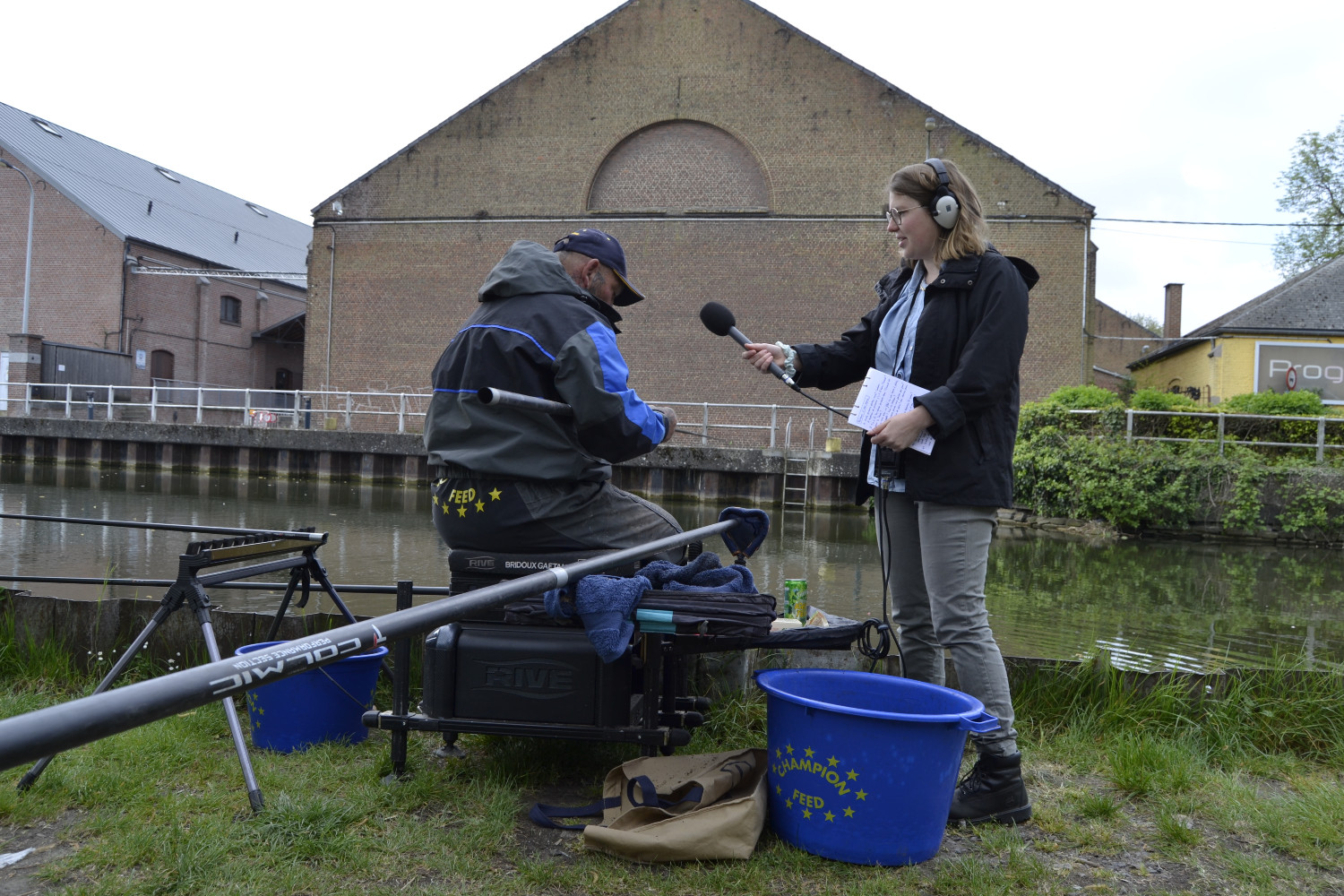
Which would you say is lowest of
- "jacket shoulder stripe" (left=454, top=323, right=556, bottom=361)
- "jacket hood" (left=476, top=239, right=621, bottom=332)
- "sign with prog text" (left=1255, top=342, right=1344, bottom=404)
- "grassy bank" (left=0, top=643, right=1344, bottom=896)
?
"grassy bank" (left=0, top=643, right=1344, bottom=896)

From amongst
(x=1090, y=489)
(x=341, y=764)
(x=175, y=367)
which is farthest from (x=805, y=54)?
(x=341, y=764)

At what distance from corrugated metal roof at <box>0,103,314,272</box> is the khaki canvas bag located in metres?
33.7

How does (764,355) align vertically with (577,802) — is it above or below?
above

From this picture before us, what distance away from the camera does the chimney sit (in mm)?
38938

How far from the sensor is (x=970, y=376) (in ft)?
8.70

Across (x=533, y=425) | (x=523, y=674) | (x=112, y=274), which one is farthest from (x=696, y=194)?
(x=523, y=674)

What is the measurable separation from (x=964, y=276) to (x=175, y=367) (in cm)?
3470

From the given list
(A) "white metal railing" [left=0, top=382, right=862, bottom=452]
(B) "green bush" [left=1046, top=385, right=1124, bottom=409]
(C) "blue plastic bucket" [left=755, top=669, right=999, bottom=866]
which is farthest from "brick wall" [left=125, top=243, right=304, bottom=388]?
(C) "blue plastic bucket" [left=755, top=669, right=999, bottom=866]

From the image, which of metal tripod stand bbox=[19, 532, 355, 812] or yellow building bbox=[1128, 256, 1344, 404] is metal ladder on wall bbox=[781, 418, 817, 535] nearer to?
yellow building bbox=[1128, 256, 1344, 404]

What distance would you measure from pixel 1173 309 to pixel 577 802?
41975 mm

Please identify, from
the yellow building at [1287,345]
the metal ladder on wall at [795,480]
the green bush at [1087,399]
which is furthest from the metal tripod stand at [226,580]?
the yellow building at [1287,345]

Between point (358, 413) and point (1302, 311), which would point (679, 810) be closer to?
point (358, 413)

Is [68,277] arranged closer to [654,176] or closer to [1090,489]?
[654,176]

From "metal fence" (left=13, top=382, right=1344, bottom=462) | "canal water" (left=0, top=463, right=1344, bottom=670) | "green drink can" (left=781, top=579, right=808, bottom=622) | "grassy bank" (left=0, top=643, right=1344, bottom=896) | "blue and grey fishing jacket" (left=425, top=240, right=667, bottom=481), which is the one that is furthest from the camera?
"metal fence" (left=13, top=382, right=1344, bottom=462)
